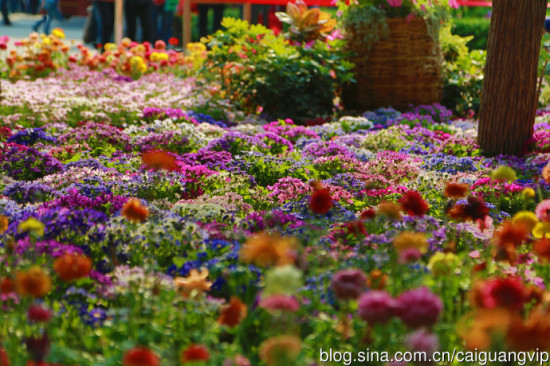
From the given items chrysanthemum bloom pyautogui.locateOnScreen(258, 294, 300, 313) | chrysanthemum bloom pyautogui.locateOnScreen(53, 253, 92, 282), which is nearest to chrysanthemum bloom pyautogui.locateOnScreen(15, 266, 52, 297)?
chrysanthemum bloom pyautogui.locateOnScreen(53, 253, 92, 282)

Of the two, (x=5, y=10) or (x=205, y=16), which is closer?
(x=205, y=16)

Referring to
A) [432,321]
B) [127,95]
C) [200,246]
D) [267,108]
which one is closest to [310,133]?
[267,108]

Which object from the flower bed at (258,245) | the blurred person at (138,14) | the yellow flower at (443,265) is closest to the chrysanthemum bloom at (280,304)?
the flower bed at (258,245)

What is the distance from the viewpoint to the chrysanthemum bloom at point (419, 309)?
1.69 m

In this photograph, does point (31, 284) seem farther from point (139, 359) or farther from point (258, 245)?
point (258, 245)

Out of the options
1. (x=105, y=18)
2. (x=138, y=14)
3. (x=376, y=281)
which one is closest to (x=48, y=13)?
(x=105, y=18)

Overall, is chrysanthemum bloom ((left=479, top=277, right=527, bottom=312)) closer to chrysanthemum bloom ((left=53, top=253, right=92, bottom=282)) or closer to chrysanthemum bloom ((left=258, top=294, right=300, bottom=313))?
chrysanthemum bloom ((left=258, top=294, right=300, bottom=313))

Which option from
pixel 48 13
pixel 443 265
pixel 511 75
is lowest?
pixel 443 265

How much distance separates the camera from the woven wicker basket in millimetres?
8281

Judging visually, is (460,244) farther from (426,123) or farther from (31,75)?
→ (31,75)

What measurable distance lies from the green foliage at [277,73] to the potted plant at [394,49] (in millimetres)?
318

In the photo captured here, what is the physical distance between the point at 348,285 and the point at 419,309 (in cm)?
Answer: 30

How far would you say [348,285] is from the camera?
6.43 feet

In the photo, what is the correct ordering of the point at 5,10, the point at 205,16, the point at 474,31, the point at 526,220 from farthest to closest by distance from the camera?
the point at 5,10 < the point at 474,31 < the point at 205,16 < the point at 526,220
